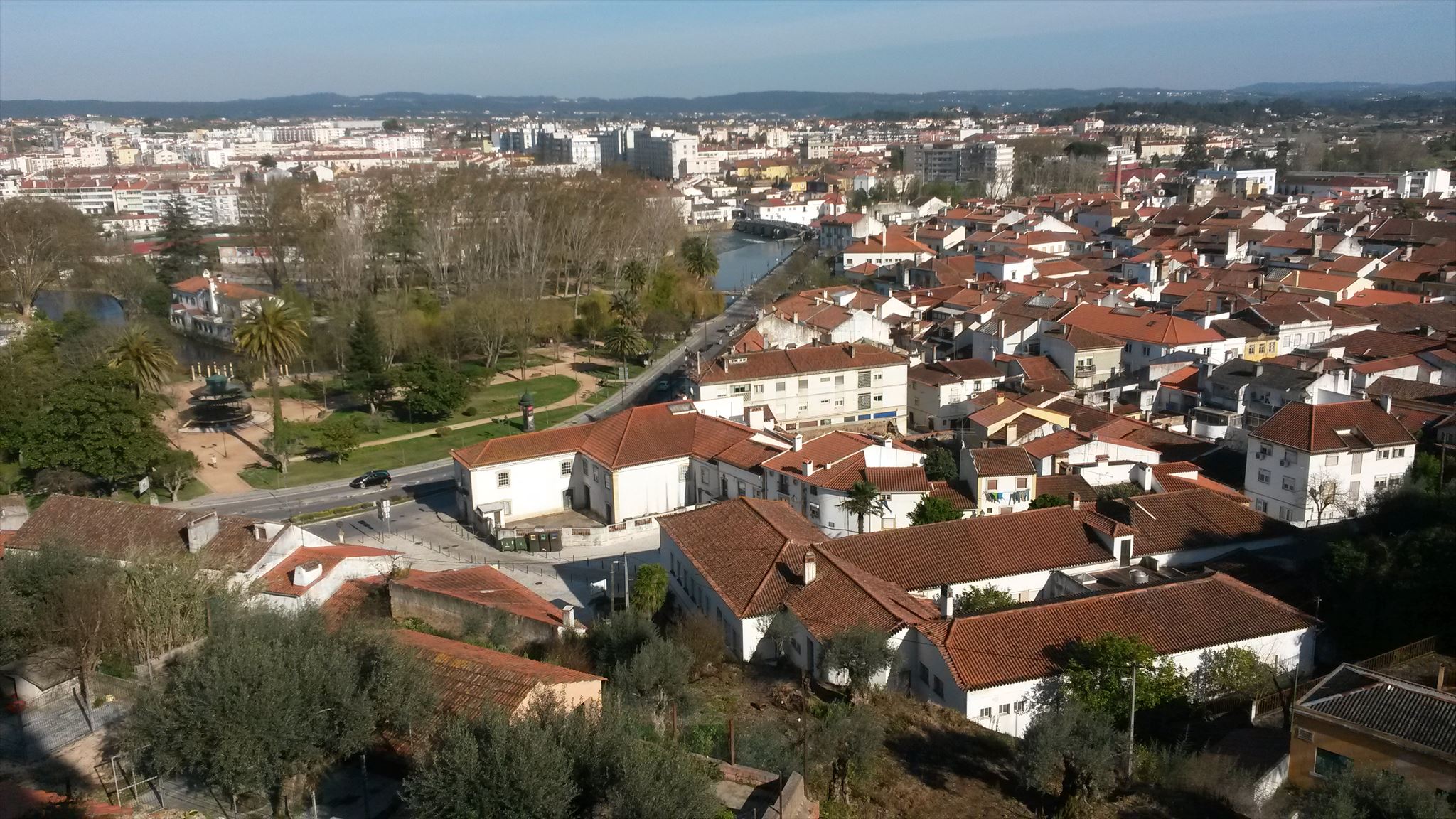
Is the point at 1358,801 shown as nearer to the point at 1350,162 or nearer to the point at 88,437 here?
the point at 88,437

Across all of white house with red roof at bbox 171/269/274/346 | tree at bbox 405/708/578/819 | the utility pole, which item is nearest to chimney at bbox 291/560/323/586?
tree at bbox 405/708/578/819

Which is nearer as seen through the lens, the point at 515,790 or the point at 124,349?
the point at 515,790

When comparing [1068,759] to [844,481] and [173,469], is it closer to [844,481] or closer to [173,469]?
[844,481]

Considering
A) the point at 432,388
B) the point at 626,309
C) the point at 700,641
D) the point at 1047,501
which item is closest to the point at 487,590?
the point at 700,641

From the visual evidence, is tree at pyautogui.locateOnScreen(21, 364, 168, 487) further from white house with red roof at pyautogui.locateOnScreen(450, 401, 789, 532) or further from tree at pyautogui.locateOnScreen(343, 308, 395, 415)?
tree at pyautogui.locateOnScreen(343, 308, 395, 415)

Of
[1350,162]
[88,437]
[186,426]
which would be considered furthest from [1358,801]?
[1350,162]

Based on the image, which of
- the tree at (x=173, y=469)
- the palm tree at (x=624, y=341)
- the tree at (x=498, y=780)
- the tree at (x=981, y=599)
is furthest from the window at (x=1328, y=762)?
the palm tree at (x=624, y=341)
